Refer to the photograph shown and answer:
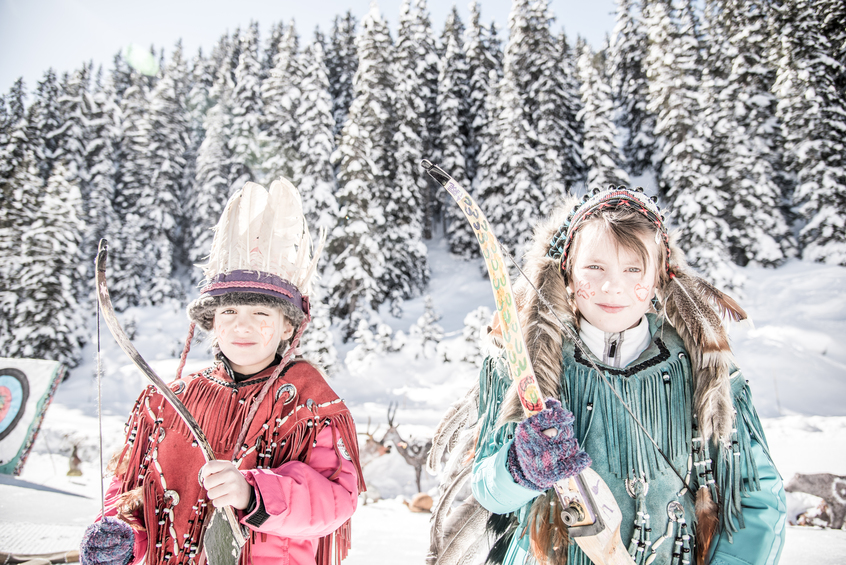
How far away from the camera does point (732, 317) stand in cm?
176

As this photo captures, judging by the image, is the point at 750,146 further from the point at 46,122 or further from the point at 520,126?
the point at 46,122

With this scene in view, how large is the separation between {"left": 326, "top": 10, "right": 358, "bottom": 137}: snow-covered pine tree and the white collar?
1186 inches

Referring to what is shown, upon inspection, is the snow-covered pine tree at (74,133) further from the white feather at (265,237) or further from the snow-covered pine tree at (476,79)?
the white feather at (265,237)

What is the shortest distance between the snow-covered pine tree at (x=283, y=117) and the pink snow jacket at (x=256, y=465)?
2041cm

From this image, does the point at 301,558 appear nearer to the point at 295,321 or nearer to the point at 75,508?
the point at 295,321

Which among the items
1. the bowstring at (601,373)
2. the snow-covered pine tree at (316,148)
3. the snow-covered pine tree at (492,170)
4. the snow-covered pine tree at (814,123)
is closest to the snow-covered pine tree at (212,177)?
the snow-covered pine tree at (316,148)

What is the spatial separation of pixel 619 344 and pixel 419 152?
2348 cm

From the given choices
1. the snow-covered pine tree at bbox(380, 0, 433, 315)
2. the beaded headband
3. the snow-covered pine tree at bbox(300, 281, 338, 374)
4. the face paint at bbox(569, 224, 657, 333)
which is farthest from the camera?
the snow-covered pine tree at bbox(380, 0, 433, 315)

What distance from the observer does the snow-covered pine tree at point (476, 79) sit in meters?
27.0

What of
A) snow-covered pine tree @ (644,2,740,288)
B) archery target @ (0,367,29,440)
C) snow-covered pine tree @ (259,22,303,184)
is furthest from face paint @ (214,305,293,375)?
snow-covered pine tree @ (259,22,303,184)

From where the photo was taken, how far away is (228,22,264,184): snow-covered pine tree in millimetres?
24172

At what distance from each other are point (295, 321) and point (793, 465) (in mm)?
8006

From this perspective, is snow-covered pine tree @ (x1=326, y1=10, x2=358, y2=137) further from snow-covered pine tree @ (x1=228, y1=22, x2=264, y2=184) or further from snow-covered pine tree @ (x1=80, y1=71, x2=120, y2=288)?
snow-covered pine tree @ (x1=80, y1=71, x2=120, y2=288)

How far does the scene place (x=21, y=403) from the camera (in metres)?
7.54
